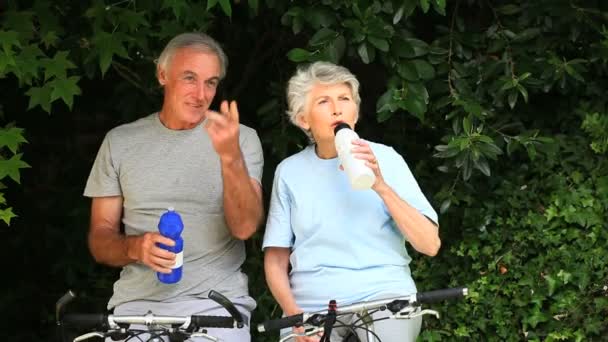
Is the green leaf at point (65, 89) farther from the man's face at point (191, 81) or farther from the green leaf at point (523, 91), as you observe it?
the green leaf at point (523, 91)

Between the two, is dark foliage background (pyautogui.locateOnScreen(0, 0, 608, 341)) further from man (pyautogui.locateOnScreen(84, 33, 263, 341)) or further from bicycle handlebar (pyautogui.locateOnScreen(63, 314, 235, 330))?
bicycle handlebar (pyautogui.locateOnScreen(63, 314, 235, 330))

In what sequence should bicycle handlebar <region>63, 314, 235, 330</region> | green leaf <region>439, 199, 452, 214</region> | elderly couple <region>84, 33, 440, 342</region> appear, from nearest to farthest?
1. bicycle handlebar <region>63, 314, 235, 330</region>
2. elderly couple <region>84, 33, 440, 342</region>
3. green leaf <region>439, 199, 452, 214</region>

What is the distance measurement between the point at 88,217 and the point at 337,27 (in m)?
1.57

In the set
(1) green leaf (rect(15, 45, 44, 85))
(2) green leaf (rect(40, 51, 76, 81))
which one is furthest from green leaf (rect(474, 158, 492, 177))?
(1) green leaf (rect(15, 45, 44, 85))

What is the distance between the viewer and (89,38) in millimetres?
4555

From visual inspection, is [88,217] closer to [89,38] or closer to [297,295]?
[89,38]

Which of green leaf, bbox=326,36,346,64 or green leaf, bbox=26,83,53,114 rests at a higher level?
green leaf, bbox=326,36,346,64

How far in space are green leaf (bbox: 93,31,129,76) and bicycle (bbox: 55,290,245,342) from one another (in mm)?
1190

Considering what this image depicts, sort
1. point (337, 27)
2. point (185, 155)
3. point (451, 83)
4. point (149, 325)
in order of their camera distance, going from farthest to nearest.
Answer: point (451, 83) → point (337, 27) → point (185, 155) → point (149, 325)

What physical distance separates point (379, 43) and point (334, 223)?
88 centimetres

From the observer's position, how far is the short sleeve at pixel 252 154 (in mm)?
4031

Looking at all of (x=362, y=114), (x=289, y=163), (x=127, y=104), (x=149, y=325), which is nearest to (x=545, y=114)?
(x=362, y=114)

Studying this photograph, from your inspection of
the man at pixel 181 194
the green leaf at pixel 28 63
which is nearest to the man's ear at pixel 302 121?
the man at pixel 181 194

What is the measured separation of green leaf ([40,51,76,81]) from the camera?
4.18 meters
